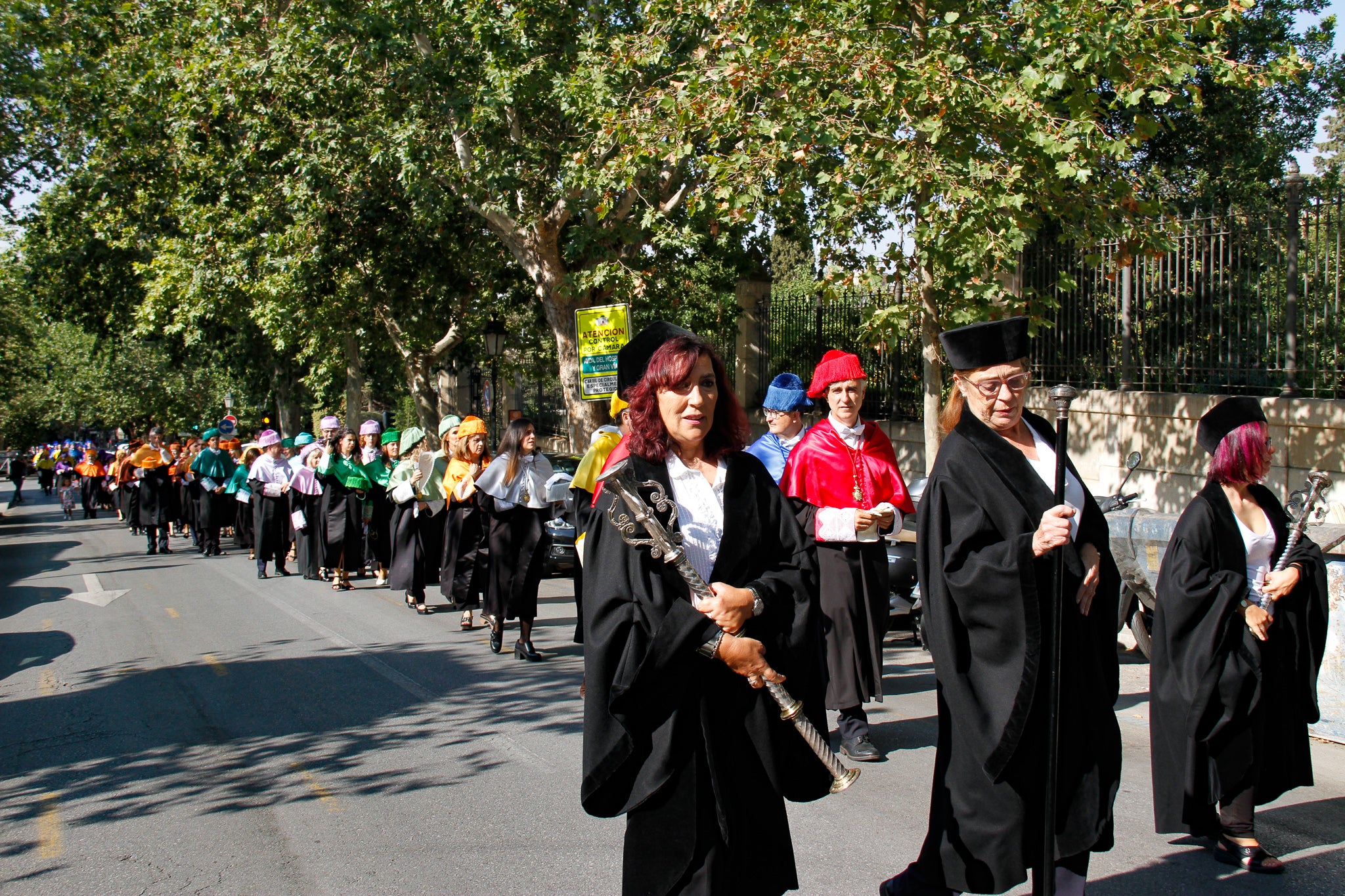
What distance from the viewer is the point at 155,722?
6934 millimetres

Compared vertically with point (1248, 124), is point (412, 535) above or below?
below

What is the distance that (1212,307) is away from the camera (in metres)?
10.6

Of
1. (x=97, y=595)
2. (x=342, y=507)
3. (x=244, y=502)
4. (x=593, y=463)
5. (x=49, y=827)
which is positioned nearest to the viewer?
(x=49, y=827)

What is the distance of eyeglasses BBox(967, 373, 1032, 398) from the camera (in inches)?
145

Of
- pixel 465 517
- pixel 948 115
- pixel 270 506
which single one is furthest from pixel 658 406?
pixel 270 506

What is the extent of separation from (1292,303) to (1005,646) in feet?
26.1

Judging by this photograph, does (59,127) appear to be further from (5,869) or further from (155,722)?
(5,869)

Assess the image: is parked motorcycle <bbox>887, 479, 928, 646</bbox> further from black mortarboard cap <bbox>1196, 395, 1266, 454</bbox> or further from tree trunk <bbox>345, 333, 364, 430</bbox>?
tree trunk <bbox>345, 333, 364, 430</bbox>

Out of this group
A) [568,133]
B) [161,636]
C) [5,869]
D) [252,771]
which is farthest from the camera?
[568,133]

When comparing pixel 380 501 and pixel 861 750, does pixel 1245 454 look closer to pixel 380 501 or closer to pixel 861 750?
pixel 861 750

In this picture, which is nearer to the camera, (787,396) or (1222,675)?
(1222,675)

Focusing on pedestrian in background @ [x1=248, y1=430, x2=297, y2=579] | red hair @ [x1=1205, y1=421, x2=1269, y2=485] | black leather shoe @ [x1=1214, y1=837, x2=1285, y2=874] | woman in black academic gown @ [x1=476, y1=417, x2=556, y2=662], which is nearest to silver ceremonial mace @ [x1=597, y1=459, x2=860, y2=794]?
black leather shoe @ [x1=1214, y1=837, x2=1285, y2=874]

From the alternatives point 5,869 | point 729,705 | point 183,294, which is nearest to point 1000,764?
point 729,705

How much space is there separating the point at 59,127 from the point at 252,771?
2248cm
